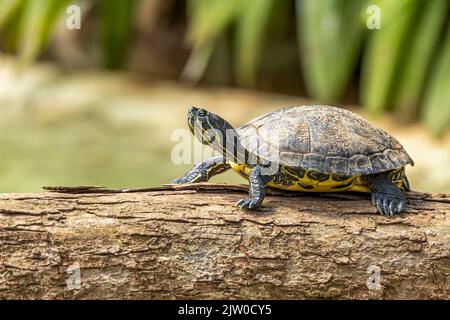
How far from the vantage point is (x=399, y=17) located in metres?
5.89

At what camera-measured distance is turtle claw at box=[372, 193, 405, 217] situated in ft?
9.12

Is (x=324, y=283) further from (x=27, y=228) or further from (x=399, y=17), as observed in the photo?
(x=399, y=17)

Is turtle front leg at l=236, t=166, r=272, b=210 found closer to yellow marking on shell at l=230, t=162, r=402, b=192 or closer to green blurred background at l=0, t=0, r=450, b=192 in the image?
yellow marking on shell at l=230, t=162, r=402, b=192

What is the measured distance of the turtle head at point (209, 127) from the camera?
293cm

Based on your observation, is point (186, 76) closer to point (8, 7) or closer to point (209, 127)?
point (8, 7)

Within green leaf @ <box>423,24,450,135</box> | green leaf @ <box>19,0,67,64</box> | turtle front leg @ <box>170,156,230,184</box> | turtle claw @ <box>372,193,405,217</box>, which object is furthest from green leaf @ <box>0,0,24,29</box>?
turtle claw @ <box>372,193,405,217</box>

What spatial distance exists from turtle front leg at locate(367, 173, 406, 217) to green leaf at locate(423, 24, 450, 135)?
2.95 metres

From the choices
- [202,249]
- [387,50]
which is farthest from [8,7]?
[202,249]

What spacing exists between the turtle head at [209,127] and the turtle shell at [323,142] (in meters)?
0.08

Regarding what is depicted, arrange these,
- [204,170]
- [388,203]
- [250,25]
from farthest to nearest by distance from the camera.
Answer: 1. [250,25]
2. [204,170]
3. [388,203]

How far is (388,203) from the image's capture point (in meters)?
2.80

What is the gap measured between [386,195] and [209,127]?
693mm

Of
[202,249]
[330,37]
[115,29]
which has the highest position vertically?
[115,29]

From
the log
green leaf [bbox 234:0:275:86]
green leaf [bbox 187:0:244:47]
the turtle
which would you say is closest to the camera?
the log
